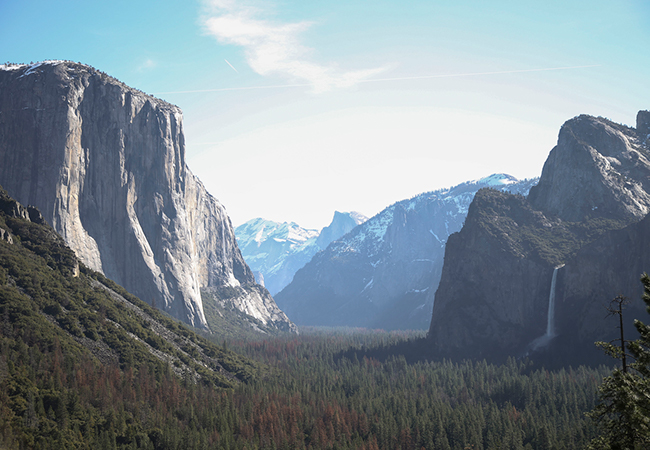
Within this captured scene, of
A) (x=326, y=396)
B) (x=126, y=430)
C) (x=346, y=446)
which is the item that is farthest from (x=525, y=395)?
(x=126, y=430)

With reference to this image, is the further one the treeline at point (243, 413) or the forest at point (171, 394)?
A: the forest at point (171, 394)

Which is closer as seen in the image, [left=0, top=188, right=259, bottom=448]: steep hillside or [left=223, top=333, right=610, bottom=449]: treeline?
[left=0, top=188, right=259, bottom=448]: steep hillside

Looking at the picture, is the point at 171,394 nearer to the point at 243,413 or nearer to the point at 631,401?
the point at 243,413

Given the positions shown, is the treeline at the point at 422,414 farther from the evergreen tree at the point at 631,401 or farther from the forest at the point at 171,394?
the evergreen tree at the point at 631,401

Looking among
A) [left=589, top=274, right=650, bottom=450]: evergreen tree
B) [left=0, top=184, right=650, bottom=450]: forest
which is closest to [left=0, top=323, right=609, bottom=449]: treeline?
[left=0, top=184, right=650, bottom=450]: forest

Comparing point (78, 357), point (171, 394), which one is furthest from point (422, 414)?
point (78, 357)

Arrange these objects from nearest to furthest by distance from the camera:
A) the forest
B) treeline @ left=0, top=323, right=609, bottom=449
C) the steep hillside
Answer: the steep hillside → treeline @ left=0, top=323, right=609, bottom=449 → the forest

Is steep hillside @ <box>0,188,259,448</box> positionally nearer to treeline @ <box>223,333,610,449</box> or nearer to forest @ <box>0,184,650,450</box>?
forest @ <box>0,184,650,450</box>

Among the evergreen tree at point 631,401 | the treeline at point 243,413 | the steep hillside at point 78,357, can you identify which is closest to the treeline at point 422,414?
the treeline at point 243,413

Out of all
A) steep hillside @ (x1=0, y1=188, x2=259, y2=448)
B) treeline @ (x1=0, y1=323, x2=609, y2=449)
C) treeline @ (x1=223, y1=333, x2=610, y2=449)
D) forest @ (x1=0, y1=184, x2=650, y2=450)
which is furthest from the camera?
treeline @ (x1=223, y1=333, x2=610, y2=449)
